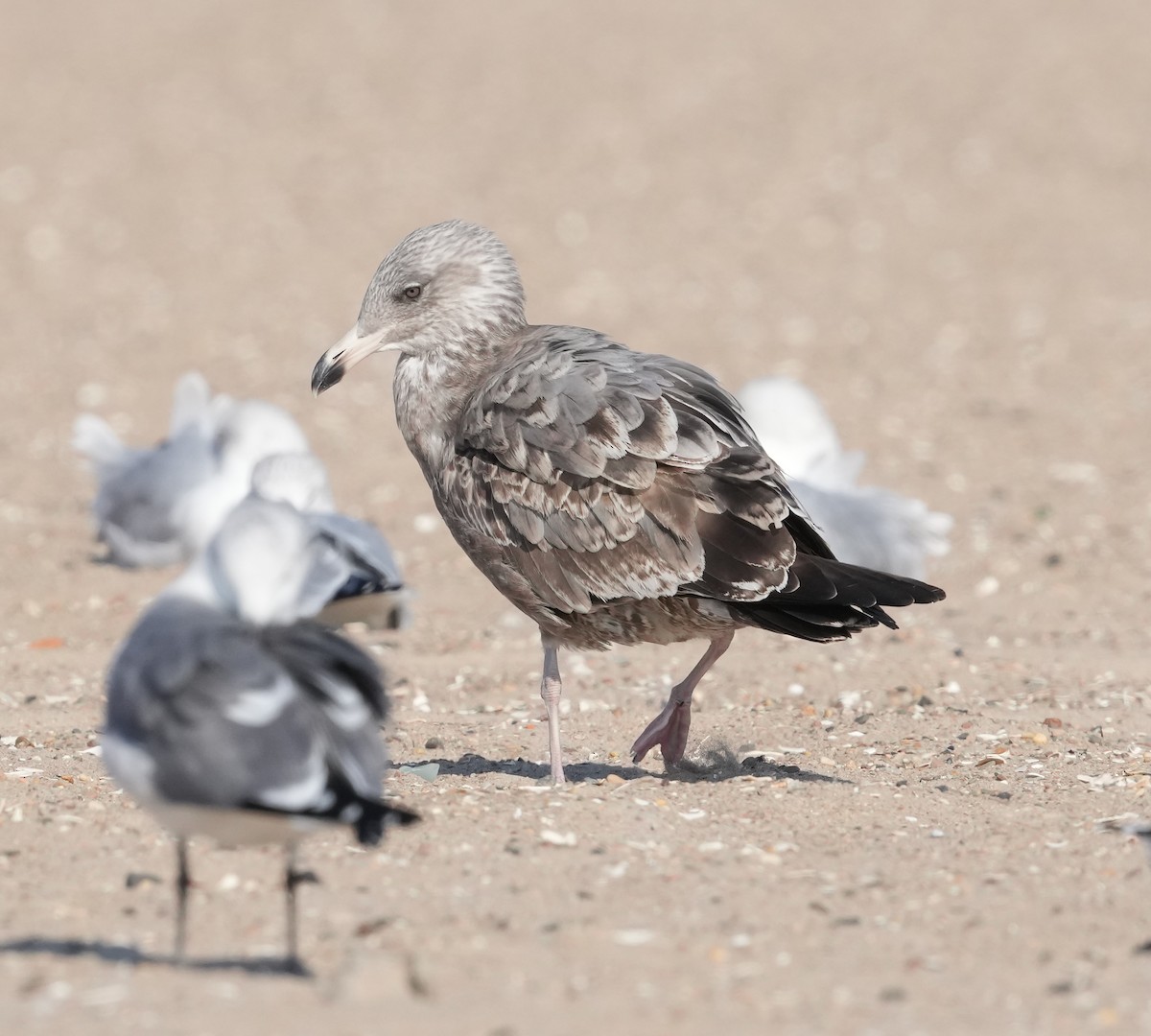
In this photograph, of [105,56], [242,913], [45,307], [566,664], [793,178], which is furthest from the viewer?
[105,56]

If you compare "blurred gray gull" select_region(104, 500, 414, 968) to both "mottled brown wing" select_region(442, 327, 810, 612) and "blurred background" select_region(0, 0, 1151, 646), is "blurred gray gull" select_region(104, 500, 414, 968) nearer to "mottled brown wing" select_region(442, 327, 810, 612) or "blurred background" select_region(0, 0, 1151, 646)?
"mottled brown wing" select_region(442, 327, 810, 612)

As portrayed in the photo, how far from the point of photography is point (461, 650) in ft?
32.7

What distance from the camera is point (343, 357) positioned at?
25.3 feet

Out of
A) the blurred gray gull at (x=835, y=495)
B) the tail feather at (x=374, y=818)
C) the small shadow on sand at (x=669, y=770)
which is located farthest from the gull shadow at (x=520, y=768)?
the tail feather at (x=374, y=818)

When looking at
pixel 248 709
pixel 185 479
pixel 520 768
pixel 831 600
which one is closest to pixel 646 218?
pixel 185 479

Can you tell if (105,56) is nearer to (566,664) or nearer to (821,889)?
(566,664)

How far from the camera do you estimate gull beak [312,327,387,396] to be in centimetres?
769

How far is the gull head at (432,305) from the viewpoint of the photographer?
7.63 m

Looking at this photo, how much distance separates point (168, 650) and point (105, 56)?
21653 millimetres

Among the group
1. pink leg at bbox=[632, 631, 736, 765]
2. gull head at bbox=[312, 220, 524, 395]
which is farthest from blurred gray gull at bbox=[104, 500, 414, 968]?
gull head at bbox=[312, 220, 524, 395]

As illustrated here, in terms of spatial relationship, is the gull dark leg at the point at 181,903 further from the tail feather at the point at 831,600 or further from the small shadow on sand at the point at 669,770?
the tail feather at the point at 831,600

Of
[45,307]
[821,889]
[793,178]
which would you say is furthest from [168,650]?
[793,178]

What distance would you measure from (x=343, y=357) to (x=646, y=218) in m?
13.5

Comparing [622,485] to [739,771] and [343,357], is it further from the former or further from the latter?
[343,357]
